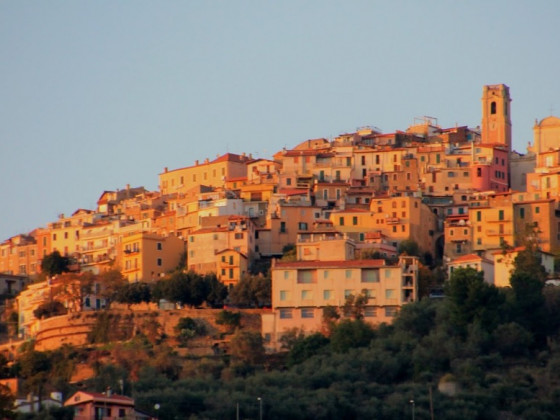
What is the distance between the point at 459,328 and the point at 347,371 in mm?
6098

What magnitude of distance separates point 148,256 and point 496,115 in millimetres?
25018

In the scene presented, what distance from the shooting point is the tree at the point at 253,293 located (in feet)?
252

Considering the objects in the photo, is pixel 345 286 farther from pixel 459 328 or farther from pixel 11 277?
pixel 11 277

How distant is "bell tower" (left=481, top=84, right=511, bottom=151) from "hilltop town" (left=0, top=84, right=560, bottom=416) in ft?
0.27

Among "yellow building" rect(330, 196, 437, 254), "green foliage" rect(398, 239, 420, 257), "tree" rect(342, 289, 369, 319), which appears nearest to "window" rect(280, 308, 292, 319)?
"tree" rect(342, 289, 369, 319)

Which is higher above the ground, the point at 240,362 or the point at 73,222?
the point at 73,222

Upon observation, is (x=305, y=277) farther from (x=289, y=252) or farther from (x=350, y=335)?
(x=289, y=252)

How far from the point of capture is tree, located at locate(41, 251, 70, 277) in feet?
294

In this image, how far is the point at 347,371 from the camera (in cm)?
6600

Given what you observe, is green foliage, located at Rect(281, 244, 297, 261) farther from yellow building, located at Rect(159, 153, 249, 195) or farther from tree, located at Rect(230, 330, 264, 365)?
yellow building, located at Rect(159, 153, 249, 195)

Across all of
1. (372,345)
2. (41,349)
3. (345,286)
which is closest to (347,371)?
(372,345)

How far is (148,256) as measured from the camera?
279ft

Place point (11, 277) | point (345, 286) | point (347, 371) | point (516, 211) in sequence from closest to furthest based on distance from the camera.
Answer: point (347, 371)
point (345, 286)
point (516, 211)
point (11, 277)

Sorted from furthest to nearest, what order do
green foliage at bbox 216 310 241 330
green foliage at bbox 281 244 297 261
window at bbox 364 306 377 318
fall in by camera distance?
green foliage at bbox 281 244 297 261 → green foliage at bbox 216 310 241 330 → window at bbox 364 306 377 318
